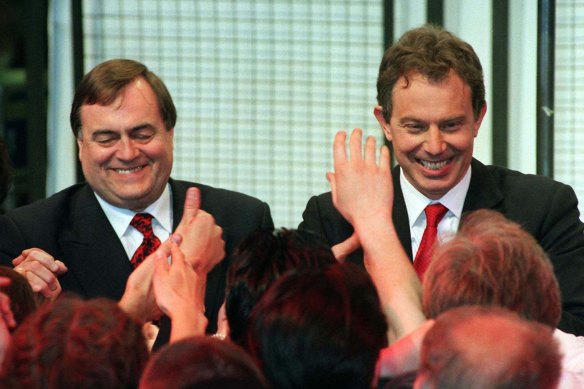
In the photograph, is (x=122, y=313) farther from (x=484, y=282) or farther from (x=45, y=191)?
(x=45, y=191)

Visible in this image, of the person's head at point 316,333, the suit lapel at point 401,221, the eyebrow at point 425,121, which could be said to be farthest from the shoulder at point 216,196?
the person's head at point 316,333

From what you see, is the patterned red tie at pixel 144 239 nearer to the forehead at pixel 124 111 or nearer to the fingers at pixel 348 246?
the forehead at pixel 124 111

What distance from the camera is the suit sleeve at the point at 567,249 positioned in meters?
2.40

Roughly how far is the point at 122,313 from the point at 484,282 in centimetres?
55

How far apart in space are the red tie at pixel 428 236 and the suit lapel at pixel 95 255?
0.73 metres

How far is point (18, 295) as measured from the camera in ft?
5.94

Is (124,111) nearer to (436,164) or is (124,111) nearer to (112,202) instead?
(112,202)

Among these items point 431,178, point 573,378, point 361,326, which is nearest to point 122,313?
point 361,326

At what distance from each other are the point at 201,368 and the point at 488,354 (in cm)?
36

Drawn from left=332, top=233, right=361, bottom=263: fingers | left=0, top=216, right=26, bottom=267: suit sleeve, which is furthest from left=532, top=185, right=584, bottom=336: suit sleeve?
left=0, top=216, right=26, bottom=267: suit sleeve

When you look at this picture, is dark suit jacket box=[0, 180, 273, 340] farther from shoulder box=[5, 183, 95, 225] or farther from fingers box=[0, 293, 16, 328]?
fingers box=[0, 293, 16, 328]

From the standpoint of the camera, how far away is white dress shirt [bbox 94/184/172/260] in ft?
9.05

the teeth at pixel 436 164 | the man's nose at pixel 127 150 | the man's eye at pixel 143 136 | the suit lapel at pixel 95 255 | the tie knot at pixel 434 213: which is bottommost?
the suit lapel at pixel 95 255

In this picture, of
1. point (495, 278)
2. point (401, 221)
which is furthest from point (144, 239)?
point (495, 278)
